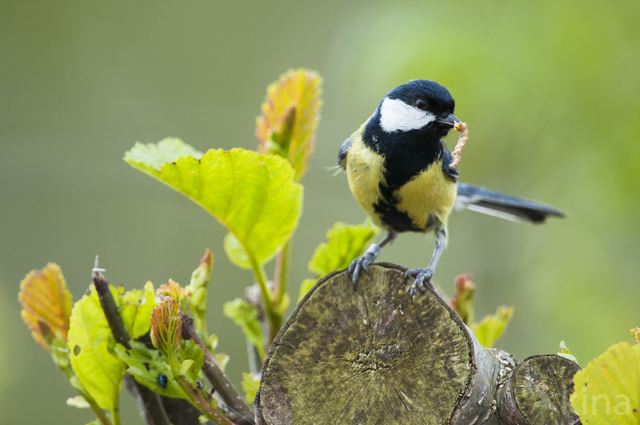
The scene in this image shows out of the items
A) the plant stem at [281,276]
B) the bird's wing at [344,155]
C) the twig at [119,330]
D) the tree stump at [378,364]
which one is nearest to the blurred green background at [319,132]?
the bird's wing at [344,155]

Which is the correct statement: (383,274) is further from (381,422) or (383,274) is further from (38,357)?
(38,357)

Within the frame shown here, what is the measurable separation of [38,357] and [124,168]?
104cm

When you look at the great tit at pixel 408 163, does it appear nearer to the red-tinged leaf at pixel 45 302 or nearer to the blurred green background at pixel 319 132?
the blurred green background at pixel 319 132

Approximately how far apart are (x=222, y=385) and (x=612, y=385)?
1.32ft

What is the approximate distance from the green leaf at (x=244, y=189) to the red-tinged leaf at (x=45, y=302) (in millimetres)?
181

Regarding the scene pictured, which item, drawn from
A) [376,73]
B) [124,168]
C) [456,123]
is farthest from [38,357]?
[456,123]

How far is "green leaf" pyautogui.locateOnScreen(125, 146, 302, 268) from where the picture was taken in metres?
0.61

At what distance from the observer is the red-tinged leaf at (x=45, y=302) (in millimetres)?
642

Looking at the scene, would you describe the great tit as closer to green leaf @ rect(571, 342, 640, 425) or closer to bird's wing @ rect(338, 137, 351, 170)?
bird's wing @ rect(338, 137, 351, 170)

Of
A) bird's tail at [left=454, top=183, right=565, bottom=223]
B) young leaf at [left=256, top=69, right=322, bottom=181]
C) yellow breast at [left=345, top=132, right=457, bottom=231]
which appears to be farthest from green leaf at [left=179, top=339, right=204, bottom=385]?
bird's tail at [left=454, top=183, right=565, bottom=223]

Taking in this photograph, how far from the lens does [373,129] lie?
915mm

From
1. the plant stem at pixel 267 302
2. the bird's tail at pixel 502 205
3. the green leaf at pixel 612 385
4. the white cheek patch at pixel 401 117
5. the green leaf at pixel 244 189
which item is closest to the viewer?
the green leaf at pixel 612 385

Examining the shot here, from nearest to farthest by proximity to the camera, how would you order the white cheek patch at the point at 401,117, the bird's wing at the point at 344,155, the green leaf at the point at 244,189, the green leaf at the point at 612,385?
the green leaf at the point at 612,385 < the green leaf at the point at 244,189 < the white cheek patch at the point at 401,117 < the bird's wing at the point at 344,155

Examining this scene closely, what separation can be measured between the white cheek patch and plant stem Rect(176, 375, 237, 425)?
1.75ft
